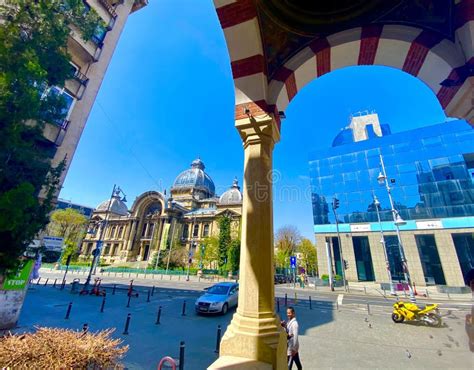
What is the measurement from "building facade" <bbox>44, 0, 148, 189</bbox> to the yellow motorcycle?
1567cm

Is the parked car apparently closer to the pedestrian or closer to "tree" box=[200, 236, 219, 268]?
the pedestrian

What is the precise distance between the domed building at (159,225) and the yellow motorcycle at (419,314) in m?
32.0

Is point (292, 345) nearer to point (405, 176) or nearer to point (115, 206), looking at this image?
point (405, 176)

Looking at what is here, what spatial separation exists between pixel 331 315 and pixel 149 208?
163ft

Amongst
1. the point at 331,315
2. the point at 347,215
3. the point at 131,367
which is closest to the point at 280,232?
the point at 347,215

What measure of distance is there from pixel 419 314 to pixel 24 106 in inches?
629

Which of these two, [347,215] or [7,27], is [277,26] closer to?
[7,27]

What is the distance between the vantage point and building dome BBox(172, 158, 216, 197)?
6175cm

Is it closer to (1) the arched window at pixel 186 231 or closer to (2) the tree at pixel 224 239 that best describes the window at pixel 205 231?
(1) the arched window at pixel 186 231

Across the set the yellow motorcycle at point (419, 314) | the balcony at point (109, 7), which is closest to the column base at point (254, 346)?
the yellow motorcycle at point (419, 314)

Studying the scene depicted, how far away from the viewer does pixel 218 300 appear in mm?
11422

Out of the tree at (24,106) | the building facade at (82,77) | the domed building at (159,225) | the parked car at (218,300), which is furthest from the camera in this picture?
the domed building at (159,225)

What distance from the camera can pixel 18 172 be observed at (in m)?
6.78

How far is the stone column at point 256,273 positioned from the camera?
95.1 inches
